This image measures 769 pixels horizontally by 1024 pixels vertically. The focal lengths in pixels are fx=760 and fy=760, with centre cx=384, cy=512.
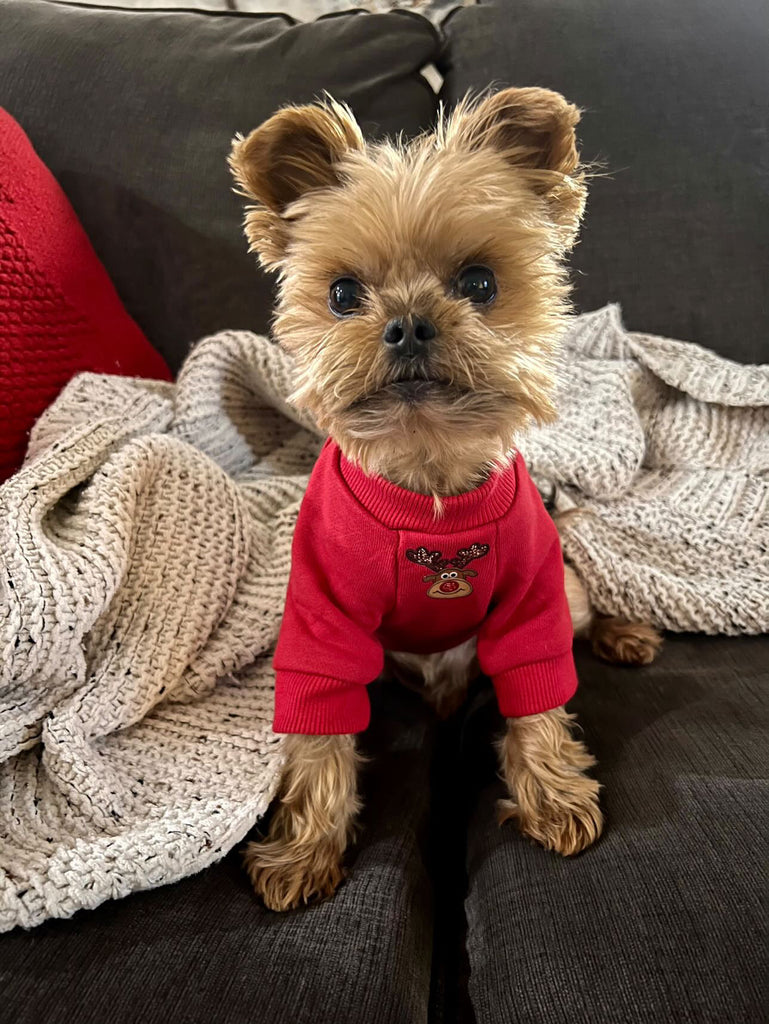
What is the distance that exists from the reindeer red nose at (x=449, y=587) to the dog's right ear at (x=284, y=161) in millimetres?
452

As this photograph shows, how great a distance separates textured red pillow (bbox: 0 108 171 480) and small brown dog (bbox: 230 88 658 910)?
1.30 feet

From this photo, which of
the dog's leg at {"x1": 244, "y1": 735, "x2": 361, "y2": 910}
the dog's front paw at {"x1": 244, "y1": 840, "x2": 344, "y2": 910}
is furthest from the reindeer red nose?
the dog's front paw at {"x1": 244, "y1": 840, "x2": 344, "y2": 910}

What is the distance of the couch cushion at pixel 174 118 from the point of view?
137 centimetres

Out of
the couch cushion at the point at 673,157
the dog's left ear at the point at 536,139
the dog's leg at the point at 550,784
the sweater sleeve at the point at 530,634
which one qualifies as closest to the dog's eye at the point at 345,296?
the dog's left ear at the point at 536,139

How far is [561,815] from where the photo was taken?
33.9 inches

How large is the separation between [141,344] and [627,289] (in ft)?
2.90

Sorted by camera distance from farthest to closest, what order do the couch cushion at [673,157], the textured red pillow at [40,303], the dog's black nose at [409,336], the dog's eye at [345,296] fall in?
1. the couch cushion at [673,157]
2. the textured red pillow at [40,303]
3. the dog's eye at [345,296]
4. the dog's black nose at [409,336]

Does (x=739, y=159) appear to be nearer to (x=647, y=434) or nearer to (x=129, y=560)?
(x=647, y=434)

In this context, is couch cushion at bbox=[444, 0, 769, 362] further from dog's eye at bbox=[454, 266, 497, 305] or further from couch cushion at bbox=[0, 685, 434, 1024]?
couch cushion at bbox=[0, 685, 434, 1024]

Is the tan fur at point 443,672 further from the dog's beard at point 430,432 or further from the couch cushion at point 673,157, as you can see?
the couch cushion at point 673,157

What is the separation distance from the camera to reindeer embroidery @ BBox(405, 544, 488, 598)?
0.90 meters

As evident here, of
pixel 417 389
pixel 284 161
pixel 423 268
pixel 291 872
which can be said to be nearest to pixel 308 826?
pixel 291 872

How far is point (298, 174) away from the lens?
3.11 feet

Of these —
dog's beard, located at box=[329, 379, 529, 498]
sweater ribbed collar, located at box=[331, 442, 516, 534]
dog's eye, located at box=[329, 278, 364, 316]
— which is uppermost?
dog's eye, located at box=[329, 278, 364, 316]
